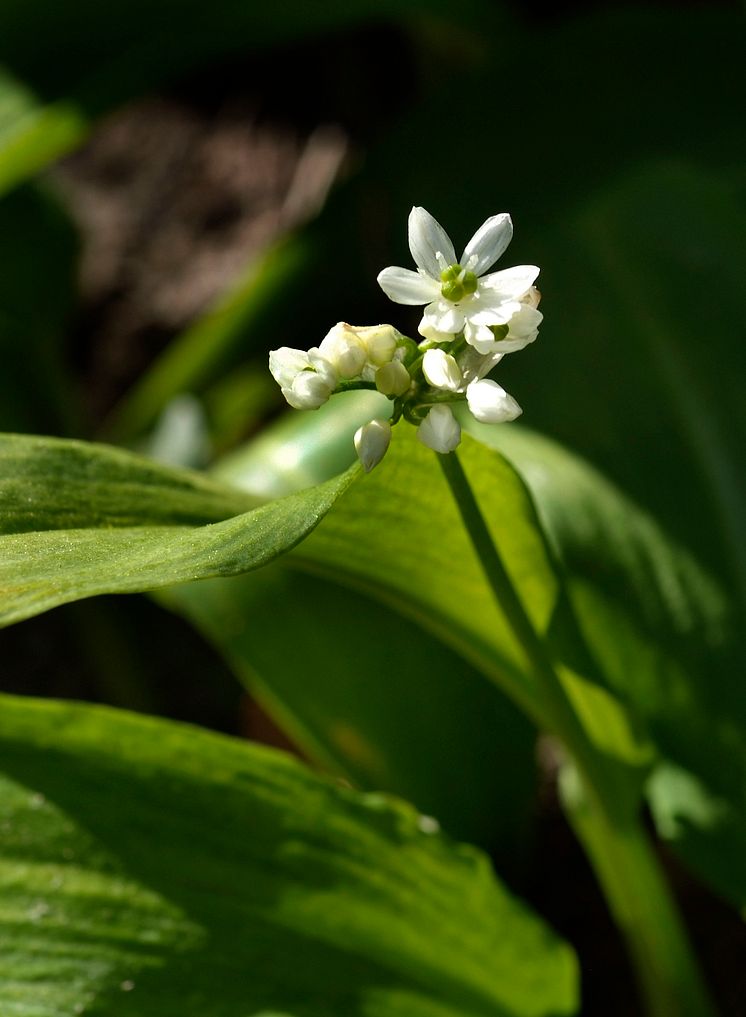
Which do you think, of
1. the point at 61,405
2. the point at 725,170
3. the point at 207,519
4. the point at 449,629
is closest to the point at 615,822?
the point at 449,629

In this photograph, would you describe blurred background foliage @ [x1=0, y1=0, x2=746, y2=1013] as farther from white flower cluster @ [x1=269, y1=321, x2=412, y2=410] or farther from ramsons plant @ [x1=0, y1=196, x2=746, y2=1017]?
white flower cluster @ [x1=269, y1=321, x2=412, y2=410]

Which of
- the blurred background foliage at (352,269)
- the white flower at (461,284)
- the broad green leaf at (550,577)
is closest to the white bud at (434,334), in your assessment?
the white flower at (461,284)

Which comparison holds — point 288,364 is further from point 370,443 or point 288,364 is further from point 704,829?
point 704,829

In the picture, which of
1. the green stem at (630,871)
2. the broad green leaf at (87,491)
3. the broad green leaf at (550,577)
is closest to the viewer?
the broad green leaf at (87,491)

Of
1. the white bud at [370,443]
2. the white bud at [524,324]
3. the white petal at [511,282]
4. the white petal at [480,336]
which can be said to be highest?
the white petal at [511,282]

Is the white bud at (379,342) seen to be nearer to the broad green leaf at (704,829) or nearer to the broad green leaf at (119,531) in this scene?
the broad green leaf at (119,531)

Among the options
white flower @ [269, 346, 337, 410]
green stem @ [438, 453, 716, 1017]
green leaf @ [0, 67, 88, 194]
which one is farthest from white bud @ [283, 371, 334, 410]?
green leaf @ [0, 67, 88, 194]

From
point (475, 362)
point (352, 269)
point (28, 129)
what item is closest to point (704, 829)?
point (475, 362)

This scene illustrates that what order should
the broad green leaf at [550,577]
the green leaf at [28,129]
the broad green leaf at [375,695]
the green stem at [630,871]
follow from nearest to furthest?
the broad green leaf at [550,577] → the green stem at [630,871] → the broad green leaf at [375,695] → the green leaf at [28,129]

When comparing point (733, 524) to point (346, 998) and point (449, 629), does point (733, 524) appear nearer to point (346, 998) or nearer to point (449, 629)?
point (449, 629)
